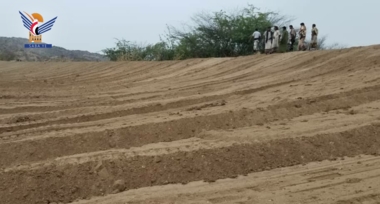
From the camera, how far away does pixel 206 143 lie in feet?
21.7

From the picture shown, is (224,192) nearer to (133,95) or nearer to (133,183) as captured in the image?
(133,183)

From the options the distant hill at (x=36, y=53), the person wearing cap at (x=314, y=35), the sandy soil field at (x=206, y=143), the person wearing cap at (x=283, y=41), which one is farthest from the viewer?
the distant hill at (x=36, y=53)

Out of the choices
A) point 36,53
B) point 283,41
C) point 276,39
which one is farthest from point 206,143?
point 36,53

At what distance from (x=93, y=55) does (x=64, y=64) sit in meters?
20.9

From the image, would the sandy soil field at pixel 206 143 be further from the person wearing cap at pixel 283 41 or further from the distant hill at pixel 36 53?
the distant hill at pixel 36 53

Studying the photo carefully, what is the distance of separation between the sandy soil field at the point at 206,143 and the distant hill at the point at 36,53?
27034mm

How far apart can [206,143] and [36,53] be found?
36.7 metres

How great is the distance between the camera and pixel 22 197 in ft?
17.8

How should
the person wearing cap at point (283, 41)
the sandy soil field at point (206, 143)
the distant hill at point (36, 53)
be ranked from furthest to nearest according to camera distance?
1. the distant hill at point (36, 53)
2. the person wearing cap at point (283, 41)
3. the sandy soil field at point (206, 143)

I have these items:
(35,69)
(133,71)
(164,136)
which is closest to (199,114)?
(164,136)

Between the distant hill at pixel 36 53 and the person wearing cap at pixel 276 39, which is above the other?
the person wearing cap at pixel 276 39

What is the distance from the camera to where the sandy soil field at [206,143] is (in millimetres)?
5250

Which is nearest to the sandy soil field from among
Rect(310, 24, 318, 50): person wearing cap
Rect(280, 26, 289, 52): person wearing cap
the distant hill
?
Rect(310, 24, 318, 50): person wearing cap

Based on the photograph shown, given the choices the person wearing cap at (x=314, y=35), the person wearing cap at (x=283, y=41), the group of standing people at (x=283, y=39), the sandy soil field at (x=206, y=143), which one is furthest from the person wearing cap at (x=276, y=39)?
the sandy soil field at (x=206, y=143)
